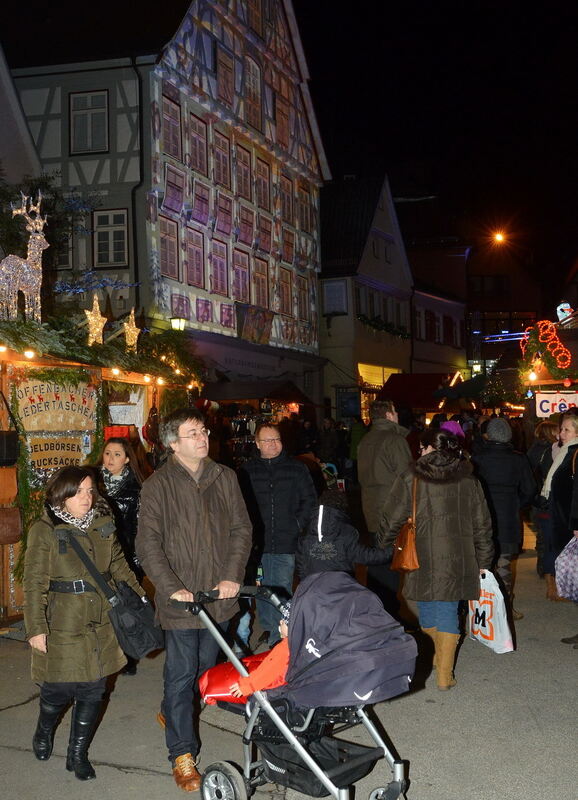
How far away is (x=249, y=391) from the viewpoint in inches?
704

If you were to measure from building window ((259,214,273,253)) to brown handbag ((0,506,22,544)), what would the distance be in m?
20.1

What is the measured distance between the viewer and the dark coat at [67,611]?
4832mm

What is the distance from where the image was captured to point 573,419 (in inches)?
354

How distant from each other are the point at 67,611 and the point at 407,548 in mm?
2608

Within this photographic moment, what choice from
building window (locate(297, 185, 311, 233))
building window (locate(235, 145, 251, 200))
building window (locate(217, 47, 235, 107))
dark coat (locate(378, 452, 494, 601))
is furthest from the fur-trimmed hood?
building window (locate(297, 185, 311, 233))

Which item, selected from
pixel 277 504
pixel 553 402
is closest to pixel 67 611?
pixel 277 504

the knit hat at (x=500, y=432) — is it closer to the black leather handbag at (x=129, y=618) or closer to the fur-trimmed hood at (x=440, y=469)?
the fur-trimmed hood at (x=440, y=469)

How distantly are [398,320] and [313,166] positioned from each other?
9.37m

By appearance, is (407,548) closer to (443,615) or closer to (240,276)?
(443,615)

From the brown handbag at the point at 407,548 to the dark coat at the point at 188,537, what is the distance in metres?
1.68

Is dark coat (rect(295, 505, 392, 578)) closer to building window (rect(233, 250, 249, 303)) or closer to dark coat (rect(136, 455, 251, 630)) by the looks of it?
dark coat (rect(136, 455, 251, 630))

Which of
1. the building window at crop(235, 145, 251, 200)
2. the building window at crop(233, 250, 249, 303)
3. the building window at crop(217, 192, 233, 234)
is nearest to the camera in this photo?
the building window at crop(217, 192, 233, 234)

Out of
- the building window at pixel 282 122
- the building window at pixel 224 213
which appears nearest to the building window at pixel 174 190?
the building window at pixel 224 213

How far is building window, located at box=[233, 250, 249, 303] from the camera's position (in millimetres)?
25891
